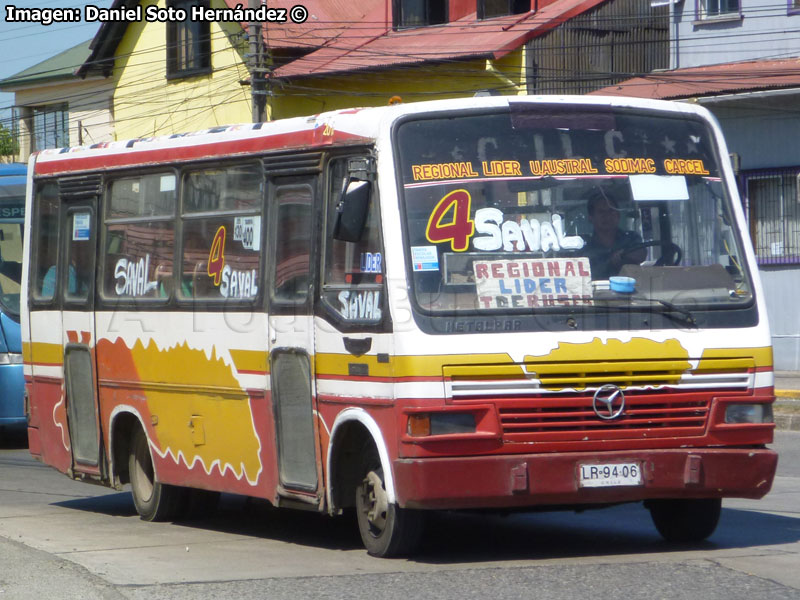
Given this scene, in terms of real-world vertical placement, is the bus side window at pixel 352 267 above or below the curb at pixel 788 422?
above

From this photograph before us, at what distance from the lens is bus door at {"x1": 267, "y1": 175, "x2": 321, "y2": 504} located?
8.65m

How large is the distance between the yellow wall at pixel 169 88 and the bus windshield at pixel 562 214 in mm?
24479

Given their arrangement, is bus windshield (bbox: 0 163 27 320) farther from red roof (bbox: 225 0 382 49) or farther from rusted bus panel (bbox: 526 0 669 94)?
red roof (bbox: 225 0 382 49)

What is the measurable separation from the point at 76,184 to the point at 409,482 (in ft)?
16.3

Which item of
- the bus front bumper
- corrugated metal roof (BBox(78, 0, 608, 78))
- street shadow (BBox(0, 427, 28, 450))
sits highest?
corrugated metal roof (BBox(78, 0, 608, 78))

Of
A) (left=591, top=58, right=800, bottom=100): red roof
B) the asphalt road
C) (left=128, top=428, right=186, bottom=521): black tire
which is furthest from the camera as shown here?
(left=591, top=58, right=800, bottom=100): red roof

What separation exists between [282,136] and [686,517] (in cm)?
337

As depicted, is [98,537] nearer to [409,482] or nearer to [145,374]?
[145,374]

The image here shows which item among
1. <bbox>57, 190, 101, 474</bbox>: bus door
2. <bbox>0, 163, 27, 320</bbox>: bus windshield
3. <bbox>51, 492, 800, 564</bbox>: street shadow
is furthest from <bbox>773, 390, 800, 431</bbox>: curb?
<bbox>0, 163, 27, 320</bbox>: bus windshield

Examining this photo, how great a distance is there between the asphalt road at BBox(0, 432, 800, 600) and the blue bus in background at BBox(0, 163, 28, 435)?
5978 mm

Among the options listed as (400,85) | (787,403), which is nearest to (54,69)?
(400,85)

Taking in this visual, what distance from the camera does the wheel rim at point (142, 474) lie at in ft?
35.1

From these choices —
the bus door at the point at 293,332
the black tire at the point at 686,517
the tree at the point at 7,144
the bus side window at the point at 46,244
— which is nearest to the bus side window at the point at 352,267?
the bus door at the point at 293,332

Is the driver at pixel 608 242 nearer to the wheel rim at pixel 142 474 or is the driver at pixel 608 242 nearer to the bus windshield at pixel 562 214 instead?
the bus windshield at pixel 562 214
